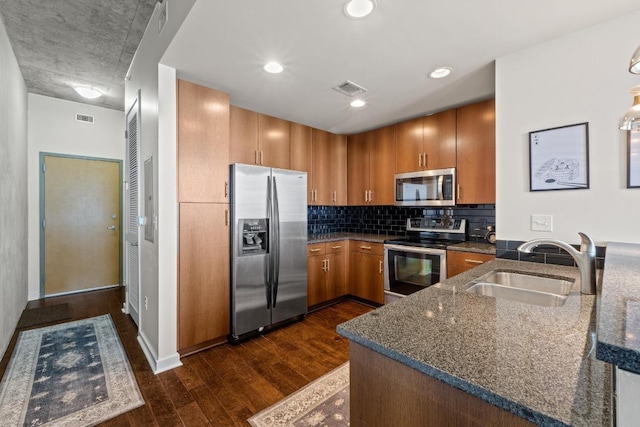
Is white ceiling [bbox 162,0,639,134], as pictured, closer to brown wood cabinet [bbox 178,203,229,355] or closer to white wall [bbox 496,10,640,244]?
white wall [bbox 496,10,640,244]

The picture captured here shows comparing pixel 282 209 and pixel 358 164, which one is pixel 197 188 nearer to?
pixel 282 209

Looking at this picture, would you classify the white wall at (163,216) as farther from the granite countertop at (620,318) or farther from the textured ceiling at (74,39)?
the granite countertop at (620,318)

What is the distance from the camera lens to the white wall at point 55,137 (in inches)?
151

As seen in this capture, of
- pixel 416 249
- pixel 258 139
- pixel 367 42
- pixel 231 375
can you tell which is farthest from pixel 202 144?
pixel 416 249

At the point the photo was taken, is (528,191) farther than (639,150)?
Yes

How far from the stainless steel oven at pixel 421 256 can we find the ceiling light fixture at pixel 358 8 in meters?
2.20

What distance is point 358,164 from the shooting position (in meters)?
4.08

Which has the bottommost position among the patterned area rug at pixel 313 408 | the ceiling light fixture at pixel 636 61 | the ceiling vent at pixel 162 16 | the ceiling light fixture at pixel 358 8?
the patterned area rug at pixel 313 408

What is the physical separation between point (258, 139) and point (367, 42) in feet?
5.59

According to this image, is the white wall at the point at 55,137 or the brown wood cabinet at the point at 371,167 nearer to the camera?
the brown wood cabinet at the point at 371,167

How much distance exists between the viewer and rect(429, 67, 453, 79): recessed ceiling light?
2.22 meters

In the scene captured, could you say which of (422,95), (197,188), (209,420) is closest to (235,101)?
(197,188)

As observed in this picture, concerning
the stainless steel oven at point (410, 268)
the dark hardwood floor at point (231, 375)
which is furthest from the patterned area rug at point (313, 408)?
the stainless steel oven at point (410, 268)

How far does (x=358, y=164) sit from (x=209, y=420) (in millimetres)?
3331
